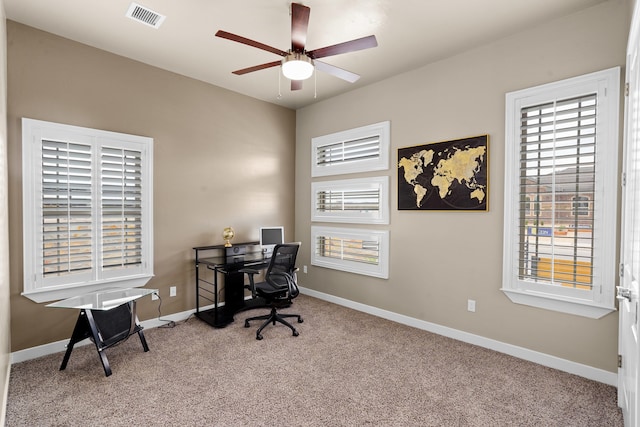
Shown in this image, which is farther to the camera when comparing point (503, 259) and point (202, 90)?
point (202, 90)

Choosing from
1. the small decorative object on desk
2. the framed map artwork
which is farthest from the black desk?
the framed map artwork

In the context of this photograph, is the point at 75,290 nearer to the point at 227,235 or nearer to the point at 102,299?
the point at 102,299

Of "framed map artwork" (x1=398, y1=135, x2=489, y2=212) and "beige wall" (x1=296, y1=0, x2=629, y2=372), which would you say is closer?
"beige wall" (x1=296, y1=0, x2=629, y2=372)

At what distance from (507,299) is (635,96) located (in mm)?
1880

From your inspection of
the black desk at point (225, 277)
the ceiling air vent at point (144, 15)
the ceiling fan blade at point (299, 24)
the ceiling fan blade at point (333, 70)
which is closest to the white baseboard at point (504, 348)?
the black desk at point (225, 277)

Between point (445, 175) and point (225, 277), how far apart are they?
2859mm

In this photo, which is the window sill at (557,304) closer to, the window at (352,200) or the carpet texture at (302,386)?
the carpet texture at (302,386)

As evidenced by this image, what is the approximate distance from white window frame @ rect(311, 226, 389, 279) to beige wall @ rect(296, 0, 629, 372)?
0.11m

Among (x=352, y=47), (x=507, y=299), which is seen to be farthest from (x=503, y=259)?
(x=352, y=47)

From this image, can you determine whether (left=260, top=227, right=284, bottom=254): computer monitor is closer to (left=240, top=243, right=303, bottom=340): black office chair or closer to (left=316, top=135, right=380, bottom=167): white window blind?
(left=240, top=243, right=303, bottom=340): black office chair

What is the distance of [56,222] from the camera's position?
9.64 ft

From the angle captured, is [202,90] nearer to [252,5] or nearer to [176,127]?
[176,127]

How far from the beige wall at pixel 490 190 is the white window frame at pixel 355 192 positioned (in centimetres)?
12

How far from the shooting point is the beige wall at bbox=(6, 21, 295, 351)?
9.22 feet
